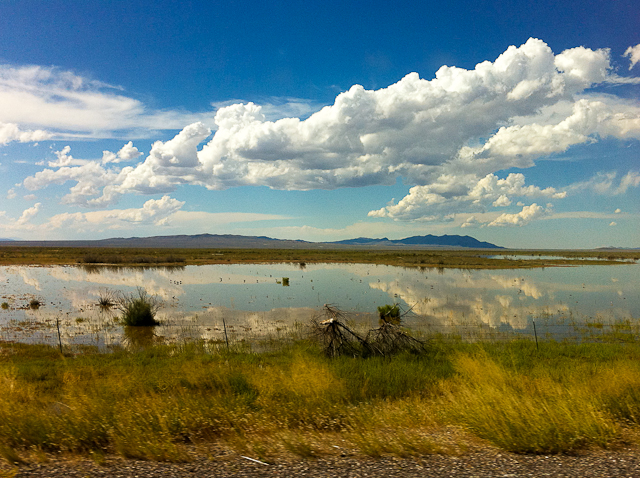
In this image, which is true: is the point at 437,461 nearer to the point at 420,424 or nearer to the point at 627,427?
the point at 420,424

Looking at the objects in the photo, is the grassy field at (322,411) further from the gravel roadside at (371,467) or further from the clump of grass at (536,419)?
the gravel roadside at (371,467)

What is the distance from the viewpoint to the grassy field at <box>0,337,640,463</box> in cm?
637

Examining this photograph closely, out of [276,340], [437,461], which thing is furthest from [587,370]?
[276,340]

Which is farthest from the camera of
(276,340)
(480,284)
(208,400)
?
(480,284)

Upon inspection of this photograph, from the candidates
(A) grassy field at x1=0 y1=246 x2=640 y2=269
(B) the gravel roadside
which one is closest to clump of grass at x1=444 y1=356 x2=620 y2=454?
(B) the gravel roadside

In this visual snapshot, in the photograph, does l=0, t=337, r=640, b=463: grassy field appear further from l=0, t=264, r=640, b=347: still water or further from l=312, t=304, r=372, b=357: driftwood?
l=0, t=264, r=640, b=347: still water

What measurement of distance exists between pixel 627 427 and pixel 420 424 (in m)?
3.65

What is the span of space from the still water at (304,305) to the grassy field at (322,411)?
7.94 m

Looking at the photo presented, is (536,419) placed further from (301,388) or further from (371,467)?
(301,388)

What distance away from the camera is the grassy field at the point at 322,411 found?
6367mm

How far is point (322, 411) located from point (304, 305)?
65.1ft

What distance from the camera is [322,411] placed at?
8023 mm

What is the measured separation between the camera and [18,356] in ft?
48.9

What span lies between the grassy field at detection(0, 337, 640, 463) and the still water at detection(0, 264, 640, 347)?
26.1 ft
